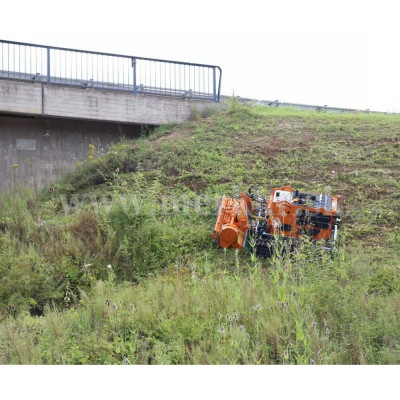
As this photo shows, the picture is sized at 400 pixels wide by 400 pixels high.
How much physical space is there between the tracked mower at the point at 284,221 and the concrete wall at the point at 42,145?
7388 mm

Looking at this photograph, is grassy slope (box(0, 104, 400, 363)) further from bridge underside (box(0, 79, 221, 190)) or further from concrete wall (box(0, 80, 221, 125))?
bridge underside (box(0, 79, 221, 190))

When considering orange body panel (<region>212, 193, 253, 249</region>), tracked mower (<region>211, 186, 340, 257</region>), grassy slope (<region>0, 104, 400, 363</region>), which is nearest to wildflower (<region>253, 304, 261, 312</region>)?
grassy slope (<region>0, 104, 400, 363</region>)

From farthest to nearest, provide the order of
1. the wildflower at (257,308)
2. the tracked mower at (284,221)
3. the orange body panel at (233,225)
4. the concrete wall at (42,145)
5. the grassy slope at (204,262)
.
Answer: the concrete wall at (42,145), the orange body panel at (233,225), the tracked mower at (284,221), the wildflower at (257,308), the grassy slope at (204,262)

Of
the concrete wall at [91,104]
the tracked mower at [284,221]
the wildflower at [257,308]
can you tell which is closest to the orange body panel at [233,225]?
the tracked mower at [284,221]

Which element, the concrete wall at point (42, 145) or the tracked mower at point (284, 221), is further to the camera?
the concrete wall at point (42, 145)

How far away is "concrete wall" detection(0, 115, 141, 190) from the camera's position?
17078 mm

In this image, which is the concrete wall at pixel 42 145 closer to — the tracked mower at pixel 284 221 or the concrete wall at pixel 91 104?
the concrete wall at pixel 91 104

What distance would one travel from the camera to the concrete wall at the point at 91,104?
56.1ft

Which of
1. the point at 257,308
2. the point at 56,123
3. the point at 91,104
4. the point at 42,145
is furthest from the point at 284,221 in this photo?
the point at 56,123

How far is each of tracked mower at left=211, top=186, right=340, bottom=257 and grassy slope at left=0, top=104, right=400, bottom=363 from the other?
1.44 feet

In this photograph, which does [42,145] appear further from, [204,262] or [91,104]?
[204,262]

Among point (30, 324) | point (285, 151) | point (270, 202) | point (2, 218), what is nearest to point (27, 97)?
point (2, 218)

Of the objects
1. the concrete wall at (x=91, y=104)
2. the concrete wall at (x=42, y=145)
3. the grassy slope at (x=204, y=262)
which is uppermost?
the concrete wall at (x=91, y=104)

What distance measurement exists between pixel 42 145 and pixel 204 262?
841 cm
